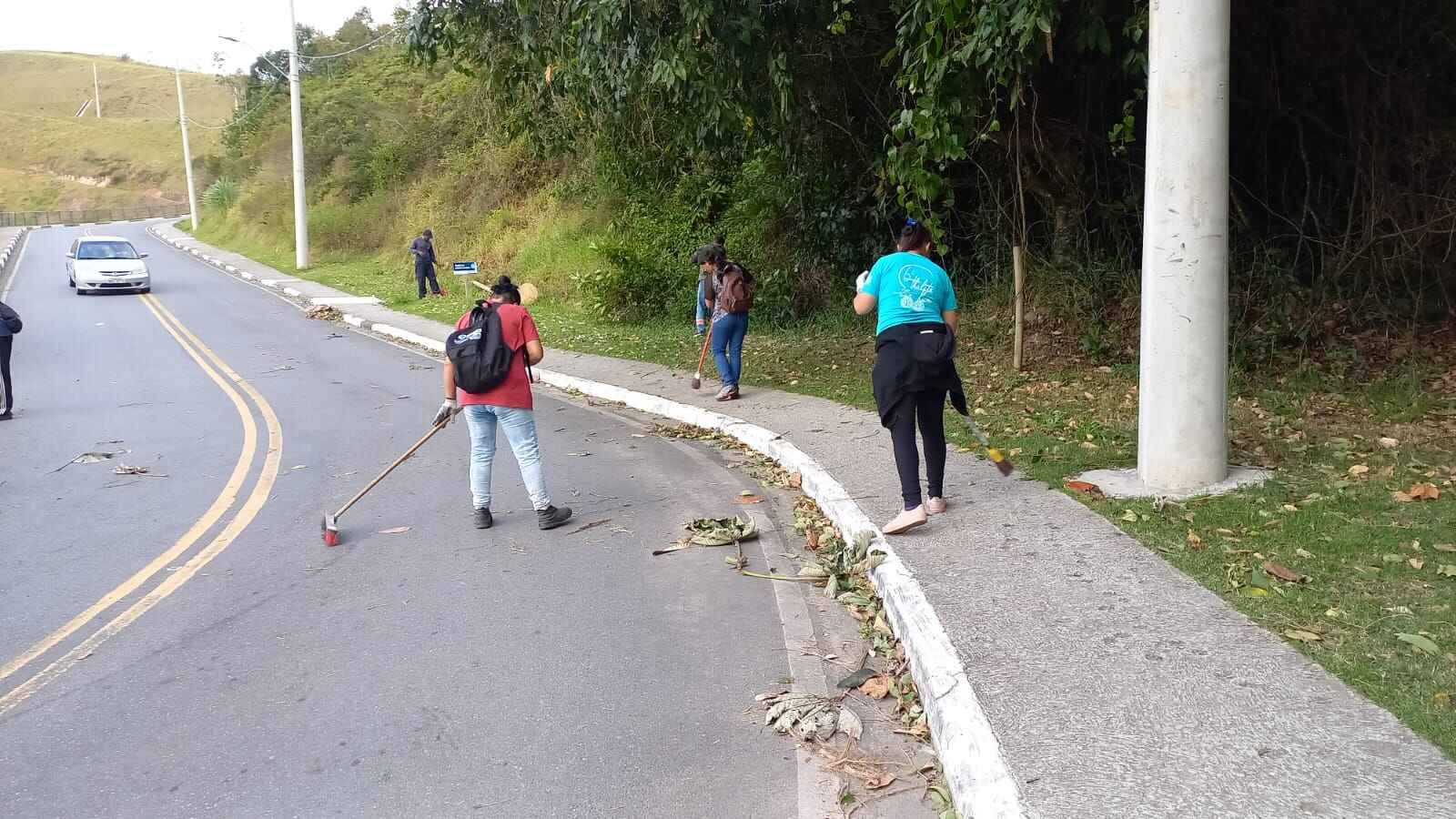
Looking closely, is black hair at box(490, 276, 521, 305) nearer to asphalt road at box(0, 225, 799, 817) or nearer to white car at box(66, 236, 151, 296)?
asphalt road at box(0, 225, 799, 817)

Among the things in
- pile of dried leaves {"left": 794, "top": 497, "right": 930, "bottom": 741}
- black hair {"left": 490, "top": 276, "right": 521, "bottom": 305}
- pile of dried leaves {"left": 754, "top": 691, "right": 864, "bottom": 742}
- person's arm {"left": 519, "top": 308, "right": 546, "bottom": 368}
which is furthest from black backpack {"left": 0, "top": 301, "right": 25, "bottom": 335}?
pile of dried leaves {"left": 754, "top": 691, "right": 864, "bottom": 742}

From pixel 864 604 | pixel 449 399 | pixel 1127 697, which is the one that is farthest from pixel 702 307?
pixel 1127 697

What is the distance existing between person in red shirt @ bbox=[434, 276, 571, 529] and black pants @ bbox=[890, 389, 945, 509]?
2417 millimetres

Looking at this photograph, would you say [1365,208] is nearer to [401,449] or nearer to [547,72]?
[547,72]

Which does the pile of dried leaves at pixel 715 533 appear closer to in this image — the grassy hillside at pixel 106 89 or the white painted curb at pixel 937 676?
the white painted curb at pixel 937 676

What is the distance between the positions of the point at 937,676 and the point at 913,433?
2285 mm

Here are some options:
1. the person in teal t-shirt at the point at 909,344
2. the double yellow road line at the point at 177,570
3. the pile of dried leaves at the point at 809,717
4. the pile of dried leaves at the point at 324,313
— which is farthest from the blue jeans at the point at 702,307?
the pile of dried leaves at the point at 324,313

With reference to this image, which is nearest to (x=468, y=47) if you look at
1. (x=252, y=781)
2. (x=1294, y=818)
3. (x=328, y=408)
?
(x=328, y=408)

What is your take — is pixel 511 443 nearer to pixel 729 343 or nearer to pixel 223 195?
pixel 729 343

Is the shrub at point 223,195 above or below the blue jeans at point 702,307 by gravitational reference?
above

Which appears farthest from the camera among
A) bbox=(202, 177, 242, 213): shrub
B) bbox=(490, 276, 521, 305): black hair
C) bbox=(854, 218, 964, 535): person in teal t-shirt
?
bbox=(202, 177, 242, 213): shrub

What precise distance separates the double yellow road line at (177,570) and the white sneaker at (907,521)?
414 centimetres

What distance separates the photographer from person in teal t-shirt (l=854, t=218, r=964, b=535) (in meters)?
6.61

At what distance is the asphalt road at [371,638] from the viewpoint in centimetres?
423
